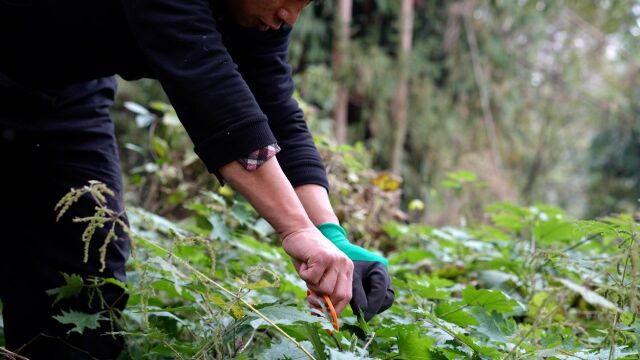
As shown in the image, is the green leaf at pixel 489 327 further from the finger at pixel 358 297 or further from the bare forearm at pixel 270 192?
the bare forearm at pixel 270 192

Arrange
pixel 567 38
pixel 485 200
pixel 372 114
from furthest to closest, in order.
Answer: pixel 567 38 < pixel 372 114 < pixel 485 200

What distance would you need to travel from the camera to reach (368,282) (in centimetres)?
169

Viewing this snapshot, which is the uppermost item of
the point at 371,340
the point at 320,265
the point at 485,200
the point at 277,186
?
the point at 277,186

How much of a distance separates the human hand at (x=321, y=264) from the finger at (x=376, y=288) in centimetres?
12

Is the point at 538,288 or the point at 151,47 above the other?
the point at 151,47

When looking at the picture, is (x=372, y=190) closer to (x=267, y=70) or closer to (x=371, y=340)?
(x=267, y=70)

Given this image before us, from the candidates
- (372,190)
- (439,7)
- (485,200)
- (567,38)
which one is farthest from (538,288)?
(567,38)

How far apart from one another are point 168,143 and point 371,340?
2507 millimetres

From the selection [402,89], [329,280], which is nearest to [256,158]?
[329,280]

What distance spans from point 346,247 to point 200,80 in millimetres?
585

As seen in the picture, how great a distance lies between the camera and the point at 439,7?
8703 mm

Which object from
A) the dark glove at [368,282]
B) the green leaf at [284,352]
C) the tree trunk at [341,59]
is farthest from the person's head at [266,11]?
the tree trunk at [341,59]

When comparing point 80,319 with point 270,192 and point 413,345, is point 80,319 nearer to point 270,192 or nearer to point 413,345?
point 270,192

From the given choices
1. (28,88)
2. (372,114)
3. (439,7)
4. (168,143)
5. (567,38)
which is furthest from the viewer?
(567,38)
